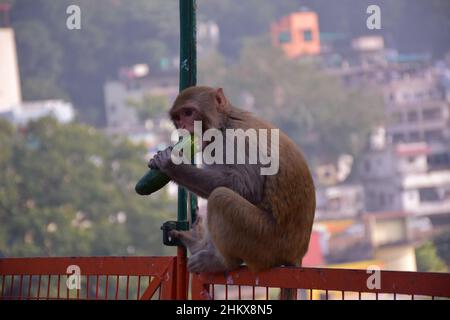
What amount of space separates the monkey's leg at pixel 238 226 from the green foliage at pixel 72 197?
1221 inches

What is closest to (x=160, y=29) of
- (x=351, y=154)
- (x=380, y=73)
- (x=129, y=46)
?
(x=129, y=46)

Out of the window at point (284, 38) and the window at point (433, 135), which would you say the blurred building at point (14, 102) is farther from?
the window at point (433, 135)

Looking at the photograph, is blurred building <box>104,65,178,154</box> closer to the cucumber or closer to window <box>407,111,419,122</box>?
window <box>407,111,419,122</box>

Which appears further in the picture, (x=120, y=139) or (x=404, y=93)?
(x=404, y=93)

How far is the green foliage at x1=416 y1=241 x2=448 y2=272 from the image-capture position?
→ 32.4 meters

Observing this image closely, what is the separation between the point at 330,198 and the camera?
4962 centimetres

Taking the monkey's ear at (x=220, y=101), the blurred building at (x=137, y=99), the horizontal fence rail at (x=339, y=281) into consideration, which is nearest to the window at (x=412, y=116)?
the blurred building at (x=137, y=99)

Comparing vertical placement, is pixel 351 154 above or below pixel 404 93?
below

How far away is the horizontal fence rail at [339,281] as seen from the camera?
7.90 ft

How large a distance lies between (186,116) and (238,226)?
51 centimetres
